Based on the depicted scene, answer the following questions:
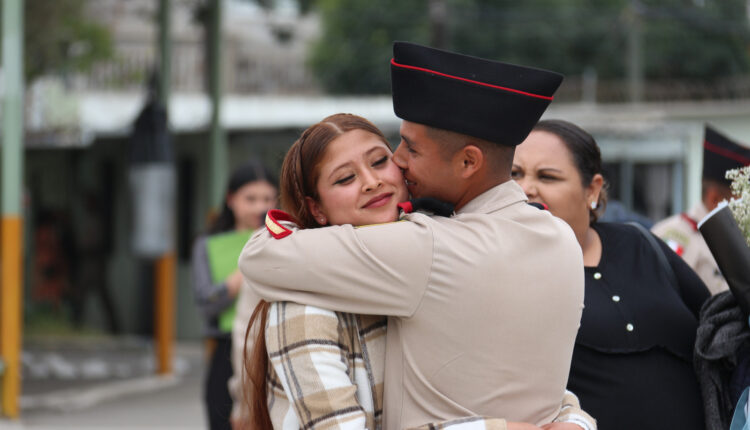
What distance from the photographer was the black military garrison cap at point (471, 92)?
209 centimetres

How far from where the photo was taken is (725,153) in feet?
10.9

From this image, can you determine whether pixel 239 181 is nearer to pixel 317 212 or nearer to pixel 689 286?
pixel 689 286

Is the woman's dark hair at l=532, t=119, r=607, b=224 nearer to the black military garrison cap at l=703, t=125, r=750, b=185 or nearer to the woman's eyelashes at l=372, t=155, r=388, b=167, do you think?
the black military garrison cap at l=703, t=125, r=750, b=185

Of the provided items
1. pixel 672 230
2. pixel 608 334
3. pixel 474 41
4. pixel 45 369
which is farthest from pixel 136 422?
pixel 474 41

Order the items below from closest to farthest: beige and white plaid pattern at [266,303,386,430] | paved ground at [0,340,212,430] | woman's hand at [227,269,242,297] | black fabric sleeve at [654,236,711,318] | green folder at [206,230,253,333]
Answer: beige and white plaid pattern at [266,303,386,430], black fabric sleeve at [654,236,711,318], woman's hand at [227,269,242,297], green folder at [206,230,253,333], paved ground at [0,340,212,430]

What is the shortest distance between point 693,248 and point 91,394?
7.19 meters

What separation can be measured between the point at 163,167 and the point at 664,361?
739 centimetres

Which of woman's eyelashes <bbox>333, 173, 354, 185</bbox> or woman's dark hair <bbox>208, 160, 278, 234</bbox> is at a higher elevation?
woman's eyelashes <bbox>333, 173, 354, 185</bbox>

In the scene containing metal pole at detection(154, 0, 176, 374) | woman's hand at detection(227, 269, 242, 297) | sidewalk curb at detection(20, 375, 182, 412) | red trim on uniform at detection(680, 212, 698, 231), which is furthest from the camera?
metal pole at detection(154, 0, 176, 374)

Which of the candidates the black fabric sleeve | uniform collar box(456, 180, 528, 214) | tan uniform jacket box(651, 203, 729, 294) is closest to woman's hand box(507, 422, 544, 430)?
uniform collar box(456, 180, 528, 214)

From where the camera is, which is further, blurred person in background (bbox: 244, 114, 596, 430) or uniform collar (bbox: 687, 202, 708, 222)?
uniform collar (bbox: 687, 202, 708, 222)

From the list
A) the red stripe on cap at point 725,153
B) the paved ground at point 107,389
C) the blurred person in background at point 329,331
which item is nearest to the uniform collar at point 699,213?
the red stripe on cap at point 725,153

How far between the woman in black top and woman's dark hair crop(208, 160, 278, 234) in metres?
2.42

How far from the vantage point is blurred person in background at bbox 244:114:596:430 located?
6.55 feet
